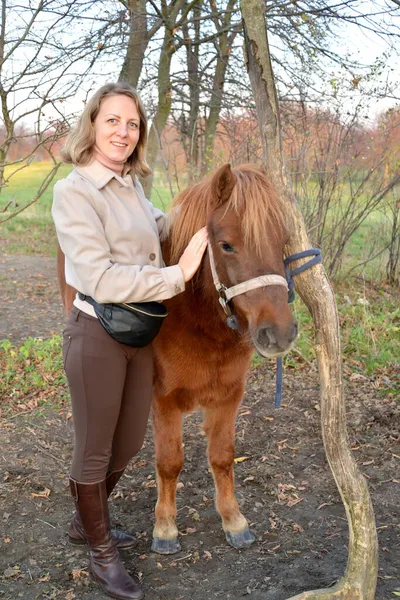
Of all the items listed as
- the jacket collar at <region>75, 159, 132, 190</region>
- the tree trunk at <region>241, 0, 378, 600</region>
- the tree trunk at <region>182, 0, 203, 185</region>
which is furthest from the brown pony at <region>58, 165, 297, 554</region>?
the tree trunk at <region>182, 0, 203, 185</region>

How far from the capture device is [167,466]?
9.08 feet

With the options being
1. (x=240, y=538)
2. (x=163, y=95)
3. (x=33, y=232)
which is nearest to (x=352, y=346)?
(x=240, y=538)

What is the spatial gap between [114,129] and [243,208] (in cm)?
64

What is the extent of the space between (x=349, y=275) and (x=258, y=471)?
14.6 feet

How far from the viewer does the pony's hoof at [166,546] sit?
2654 mm

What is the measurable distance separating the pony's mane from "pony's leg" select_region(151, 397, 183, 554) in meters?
0.83

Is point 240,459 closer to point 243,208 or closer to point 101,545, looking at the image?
point 101,545

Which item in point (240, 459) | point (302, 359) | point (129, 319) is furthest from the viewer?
point (302, 359)

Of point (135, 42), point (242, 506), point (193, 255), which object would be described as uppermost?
point (135, 42)

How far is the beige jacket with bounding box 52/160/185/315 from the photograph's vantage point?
1952 mm

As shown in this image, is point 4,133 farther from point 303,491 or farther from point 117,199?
point 303,491

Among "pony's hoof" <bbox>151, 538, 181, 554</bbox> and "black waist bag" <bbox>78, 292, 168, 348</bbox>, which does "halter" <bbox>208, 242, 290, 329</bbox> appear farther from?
"pony's hoof" <bbox>151, 538, 181, 554</bbox>

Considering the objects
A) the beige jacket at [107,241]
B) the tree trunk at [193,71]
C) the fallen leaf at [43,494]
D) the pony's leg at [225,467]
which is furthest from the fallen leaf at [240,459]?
the tree trunk at [193,71]

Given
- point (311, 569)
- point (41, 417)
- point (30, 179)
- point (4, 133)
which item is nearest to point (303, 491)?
point (311, 569)
